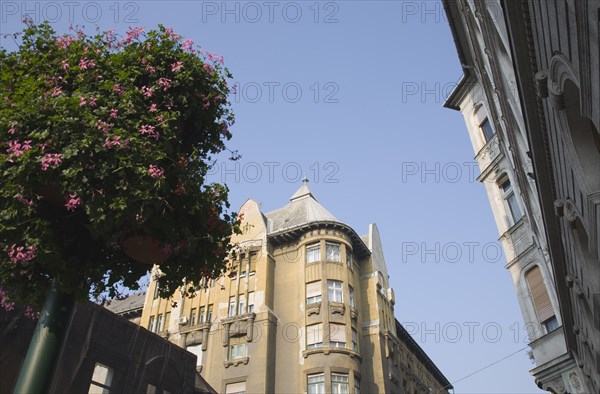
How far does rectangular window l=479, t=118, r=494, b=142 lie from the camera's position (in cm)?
2172

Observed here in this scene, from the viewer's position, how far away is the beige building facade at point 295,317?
101 ft

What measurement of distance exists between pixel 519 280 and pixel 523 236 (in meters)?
1.96

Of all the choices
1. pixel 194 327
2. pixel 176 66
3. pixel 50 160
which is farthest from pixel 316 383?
pixel 50 160

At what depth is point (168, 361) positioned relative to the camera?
20.6 meters

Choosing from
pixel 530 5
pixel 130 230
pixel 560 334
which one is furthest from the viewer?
pixel 560 334

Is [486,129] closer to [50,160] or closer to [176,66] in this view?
[176,66]

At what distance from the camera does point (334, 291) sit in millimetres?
33250

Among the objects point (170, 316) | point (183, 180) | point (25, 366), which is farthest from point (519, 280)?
→ point (170, 316)

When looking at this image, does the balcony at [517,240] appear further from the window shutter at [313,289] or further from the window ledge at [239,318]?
the window ledge at [239,318]

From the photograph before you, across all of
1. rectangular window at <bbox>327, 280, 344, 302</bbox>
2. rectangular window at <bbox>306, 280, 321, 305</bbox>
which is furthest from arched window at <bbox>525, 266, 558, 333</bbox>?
rectangular window at <bbox>306, 280, 321, 305</bbox>

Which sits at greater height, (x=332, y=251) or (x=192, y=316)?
(x=332, y=251)

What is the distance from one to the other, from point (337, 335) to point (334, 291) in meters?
3.21

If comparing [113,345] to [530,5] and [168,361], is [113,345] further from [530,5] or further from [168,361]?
[530,5]

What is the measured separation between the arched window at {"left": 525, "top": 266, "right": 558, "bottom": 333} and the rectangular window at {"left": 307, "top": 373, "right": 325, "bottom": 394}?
15.9 metres
